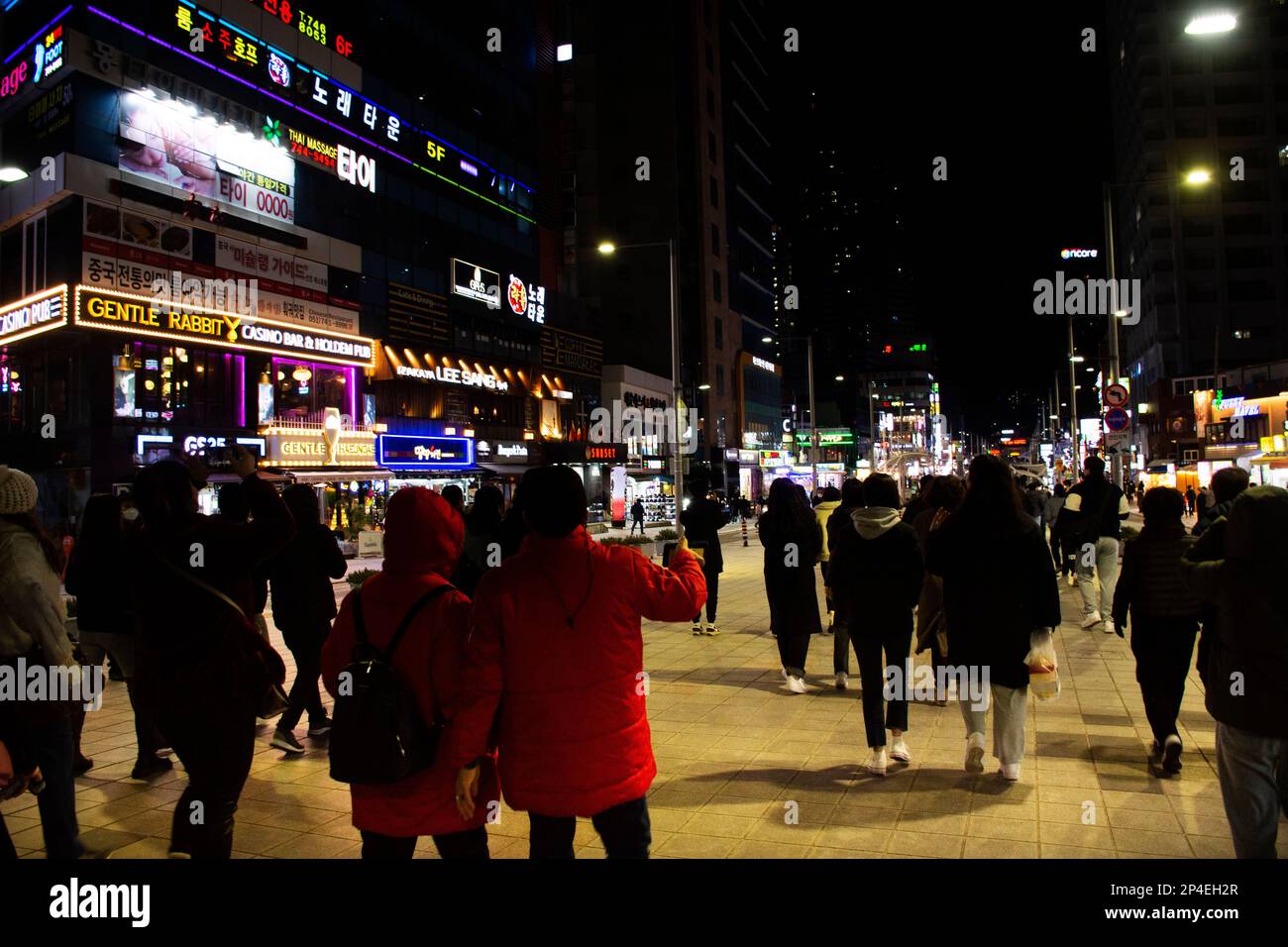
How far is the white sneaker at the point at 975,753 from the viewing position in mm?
5809

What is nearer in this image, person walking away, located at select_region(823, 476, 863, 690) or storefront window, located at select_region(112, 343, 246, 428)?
person walking away, located at select_region(823, 476, 863, 690)

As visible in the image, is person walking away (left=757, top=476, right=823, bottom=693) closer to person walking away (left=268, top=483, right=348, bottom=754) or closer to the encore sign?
person walking away (left=268, top=483, right=348, bottom=754)

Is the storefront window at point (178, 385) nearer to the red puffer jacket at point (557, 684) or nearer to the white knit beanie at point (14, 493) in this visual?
the white knit beanie at point (14, 493)

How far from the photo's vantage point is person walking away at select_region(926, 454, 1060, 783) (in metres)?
5.50

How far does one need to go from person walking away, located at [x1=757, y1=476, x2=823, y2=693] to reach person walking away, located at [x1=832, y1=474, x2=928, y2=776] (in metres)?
2.33

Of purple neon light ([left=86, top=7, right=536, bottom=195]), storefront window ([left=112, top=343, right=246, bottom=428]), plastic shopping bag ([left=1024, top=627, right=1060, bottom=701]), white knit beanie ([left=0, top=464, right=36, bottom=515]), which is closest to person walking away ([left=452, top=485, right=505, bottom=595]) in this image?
white knit beanie ([left=0, top=464, right=36, bottom=515])

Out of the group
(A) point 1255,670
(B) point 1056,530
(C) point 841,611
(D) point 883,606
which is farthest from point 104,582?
(B) point 1056,530

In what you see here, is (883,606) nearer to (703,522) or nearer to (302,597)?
(302,597)

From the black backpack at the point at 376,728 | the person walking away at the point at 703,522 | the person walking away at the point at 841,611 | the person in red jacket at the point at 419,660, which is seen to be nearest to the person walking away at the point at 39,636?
the person in red jacket at the point at 419,660

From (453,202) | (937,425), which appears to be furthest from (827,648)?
(937,425)

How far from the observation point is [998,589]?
5.54 metres

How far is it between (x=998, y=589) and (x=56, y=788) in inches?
216

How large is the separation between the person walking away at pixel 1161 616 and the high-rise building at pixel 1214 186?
77987 millimetres

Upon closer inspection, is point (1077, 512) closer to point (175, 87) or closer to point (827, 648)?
point (827, 648)
